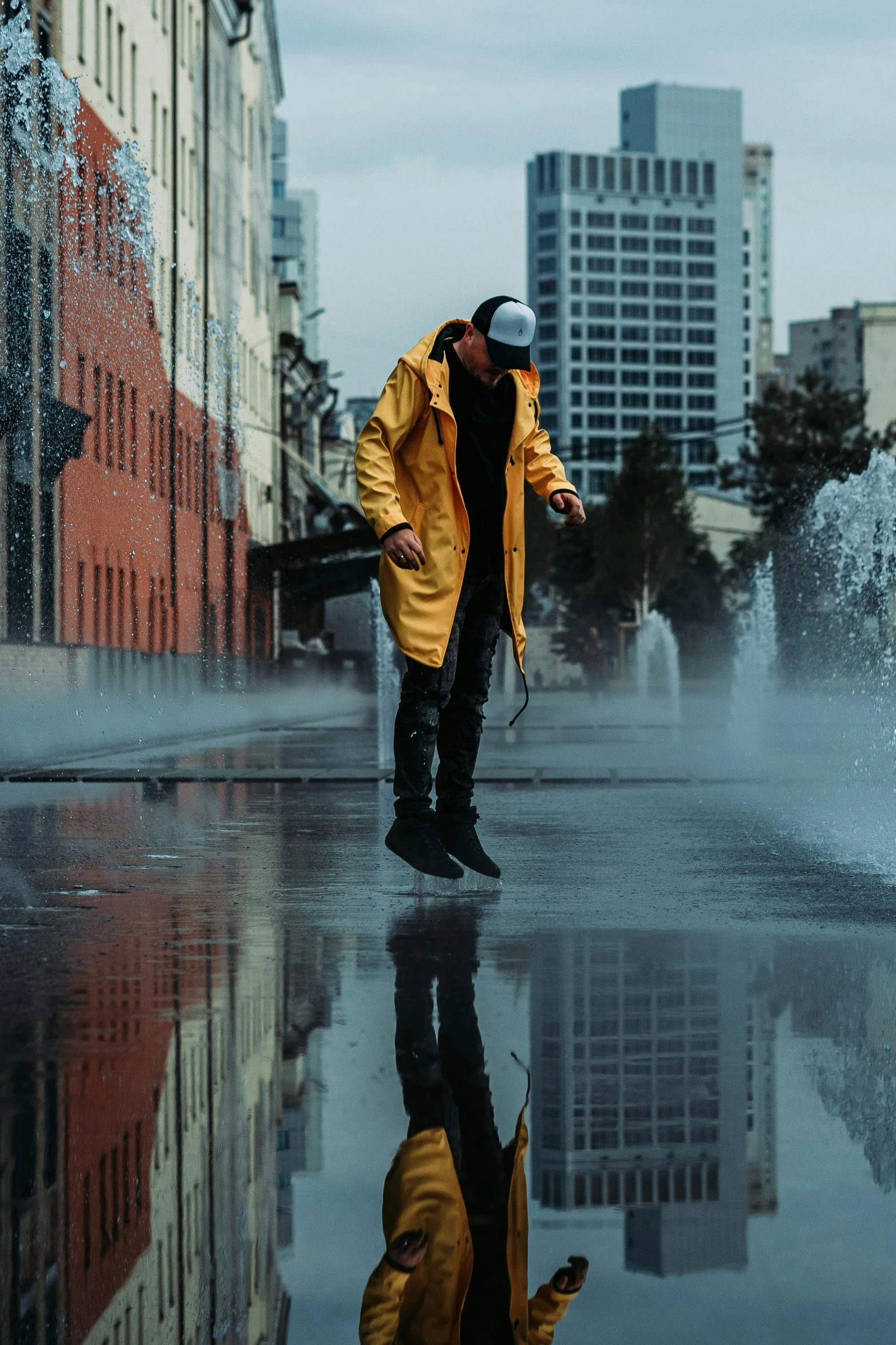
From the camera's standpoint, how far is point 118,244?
84.2 feet

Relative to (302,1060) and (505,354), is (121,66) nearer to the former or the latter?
(505,354)

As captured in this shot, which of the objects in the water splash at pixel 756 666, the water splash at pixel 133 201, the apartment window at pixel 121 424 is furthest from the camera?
the water splash at pixel 133 201

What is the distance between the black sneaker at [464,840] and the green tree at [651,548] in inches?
2421

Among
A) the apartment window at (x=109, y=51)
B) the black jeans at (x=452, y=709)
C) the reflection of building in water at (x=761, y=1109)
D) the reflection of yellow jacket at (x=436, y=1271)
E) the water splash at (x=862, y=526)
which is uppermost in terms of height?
the apartment window at (x=109, y=51)

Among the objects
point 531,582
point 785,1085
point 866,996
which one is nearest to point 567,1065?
point 785,1085

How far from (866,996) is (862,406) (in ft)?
178

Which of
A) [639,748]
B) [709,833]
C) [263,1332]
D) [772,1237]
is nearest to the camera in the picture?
[263,1332]

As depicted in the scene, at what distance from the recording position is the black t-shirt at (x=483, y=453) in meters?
6.09

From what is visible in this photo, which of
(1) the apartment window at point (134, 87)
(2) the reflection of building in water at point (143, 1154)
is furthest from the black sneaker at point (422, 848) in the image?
(1) the apartment window at point (134, 87)

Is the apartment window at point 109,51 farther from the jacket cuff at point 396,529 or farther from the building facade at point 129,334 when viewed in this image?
the jacket cuff at point 396,529

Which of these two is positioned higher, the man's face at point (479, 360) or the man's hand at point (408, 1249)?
the man's face at point (479, 360)

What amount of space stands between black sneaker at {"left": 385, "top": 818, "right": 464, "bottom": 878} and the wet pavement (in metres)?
0.10

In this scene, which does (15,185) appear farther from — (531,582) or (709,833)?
(531,582)

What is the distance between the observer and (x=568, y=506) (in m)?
6.07
